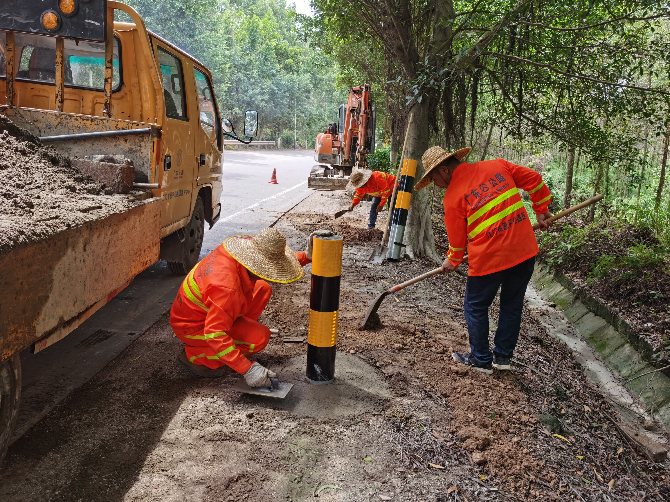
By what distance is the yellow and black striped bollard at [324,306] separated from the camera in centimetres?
317

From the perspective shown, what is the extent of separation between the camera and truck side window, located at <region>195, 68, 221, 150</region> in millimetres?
5723

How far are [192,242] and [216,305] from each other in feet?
9.86

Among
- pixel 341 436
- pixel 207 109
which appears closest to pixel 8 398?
pixel 341 436

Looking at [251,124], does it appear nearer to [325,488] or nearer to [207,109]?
[207,109]

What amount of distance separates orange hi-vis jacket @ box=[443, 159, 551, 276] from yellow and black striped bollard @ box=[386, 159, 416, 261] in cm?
267

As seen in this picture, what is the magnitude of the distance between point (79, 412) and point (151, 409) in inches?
15.4

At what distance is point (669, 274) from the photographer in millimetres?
6223

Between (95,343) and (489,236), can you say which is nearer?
(489,236)

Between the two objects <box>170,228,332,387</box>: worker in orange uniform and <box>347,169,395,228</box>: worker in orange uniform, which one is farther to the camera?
<box>347,169,395,228</box>: worker in orange uniform

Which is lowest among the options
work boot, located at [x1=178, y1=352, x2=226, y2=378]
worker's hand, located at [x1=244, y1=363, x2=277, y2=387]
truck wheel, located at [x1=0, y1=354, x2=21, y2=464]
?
work boot, located at [x1=178, y1=352, x2=226, y2=378]

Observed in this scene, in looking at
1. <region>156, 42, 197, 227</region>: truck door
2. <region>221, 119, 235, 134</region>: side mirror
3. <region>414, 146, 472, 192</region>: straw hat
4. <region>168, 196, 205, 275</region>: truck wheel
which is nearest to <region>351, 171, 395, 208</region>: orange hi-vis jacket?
<region>221, 119, 235, 134</region>: side mirror

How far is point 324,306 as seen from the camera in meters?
3.24

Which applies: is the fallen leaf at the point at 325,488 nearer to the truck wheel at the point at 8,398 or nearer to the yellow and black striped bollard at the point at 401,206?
the truck wheel at the point at 8,398

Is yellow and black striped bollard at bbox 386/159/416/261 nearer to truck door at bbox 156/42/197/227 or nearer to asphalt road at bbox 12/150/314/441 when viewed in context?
asphalt road at bbox 12/150/314/441
